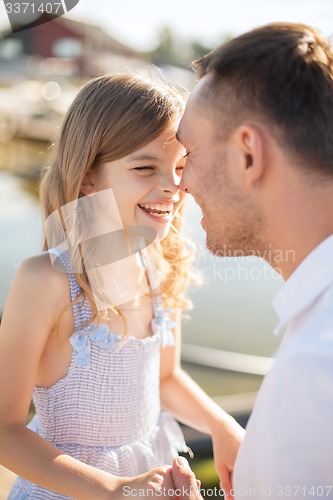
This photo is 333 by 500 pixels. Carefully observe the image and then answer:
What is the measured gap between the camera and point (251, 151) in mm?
1555

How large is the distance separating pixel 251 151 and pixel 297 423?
25.3 inches

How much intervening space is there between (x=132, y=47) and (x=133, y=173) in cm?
3040

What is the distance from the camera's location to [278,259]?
64.6 inches

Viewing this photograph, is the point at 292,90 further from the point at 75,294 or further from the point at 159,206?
the point at 75,294

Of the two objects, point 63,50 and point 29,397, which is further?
point 63,50

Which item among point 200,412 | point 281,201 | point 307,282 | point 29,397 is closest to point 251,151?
point 281,201

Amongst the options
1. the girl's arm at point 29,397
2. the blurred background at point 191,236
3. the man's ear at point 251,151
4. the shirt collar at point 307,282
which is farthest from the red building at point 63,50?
the shirt collar at point 307,282

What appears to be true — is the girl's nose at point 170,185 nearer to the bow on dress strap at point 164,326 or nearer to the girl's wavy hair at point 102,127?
the girl's wavy hair at point 102,127

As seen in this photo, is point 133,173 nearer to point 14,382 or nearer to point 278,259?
point 278,259

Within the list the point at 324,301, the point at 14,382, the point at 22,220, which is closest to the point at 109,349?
the point at 14,382

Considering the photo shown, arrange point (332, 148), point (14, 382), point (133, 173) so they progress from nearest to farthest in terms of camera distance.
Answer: point (332, 148)
point (14, 382)
point (133, 173)

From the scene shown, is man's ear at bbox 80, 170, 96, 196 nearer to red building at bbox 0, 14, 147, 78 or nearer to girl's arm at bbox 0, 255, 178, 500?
girl's arm at bbox 0, 255, 178, 500

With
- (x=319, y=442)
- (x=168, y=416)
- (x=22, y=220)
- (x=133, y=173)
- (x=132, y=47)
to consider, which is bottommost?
(x=132, y=47)

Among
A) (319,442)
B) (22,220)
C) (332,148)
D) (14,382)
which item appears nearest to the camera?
(319,442)
